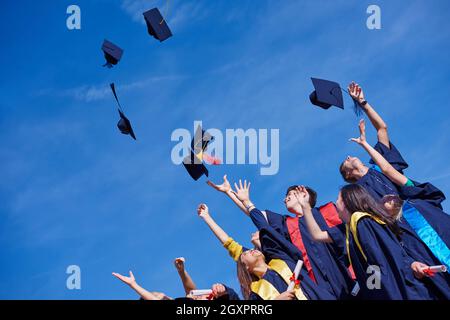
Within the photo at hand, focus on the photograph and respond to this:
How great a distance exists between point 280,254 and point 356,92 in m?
1.63

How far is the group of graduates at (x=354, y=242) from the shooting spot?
4.99 m

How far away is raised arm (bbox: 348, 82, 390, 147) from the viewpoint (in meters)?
6.46

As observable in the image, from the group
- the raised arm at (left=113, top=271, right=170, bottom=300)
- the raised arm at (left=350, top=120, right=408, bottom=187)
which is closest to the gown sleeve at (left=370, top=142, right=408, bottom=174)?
the raised arm at (left=350, top=120, right=408, bottom=187)

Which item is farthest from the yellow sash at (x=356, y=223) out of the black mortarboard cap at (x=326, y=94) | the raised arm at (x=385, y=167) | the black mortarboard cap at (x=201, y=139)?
the black mortarboard cap at (x=326, y=94)

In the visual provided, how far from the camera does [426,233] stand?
5.64 metres

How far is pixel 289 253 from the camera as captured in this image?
5961 millimetres

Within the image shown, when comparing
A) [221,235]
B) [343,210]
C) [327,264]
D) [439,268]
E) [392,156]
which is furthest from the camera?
[221,235]

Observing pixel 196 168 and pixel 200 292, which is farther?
pixel 196 168

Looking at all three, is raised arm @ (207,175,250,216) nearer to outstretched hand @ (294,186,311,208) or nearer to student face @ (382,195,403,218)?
outstretched hand @ (294,186,311,208)

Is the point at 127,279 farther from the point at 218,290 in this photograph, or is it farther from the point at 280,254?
the point at 280,254

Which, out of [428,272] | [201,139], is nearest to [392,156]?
[428,272]

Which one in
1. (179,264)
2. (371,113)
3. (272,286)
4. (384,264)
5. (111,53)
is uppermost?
(111,53)
